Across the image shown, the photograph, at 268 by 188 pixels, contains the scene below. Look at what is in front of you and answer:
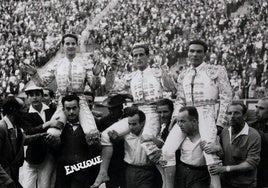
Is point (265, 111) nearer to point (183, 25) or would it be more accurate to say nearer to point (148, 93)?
point (148, 93)

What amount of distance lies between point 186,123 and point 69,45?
1.99m

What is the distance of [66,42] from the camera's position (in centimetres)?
→ 697

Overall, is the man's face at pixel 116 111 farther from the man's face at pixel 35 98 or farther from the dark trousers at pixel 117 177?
the man's face at pixel 35 98

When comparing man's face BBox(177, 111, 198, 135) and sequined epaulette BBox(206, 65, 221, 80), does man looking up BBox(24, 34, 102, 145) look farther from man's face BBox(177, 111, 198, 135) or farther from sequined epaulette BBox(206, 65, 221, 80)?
sequined epaulette BBox(206, 65, 221, 80)

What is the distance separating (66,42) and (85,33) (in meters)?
20.5

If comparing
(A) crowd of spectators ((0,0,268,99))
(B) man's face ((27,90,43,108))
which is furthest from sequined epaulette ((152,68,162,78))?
(A) crowd of spectators ((0,0,268,99))

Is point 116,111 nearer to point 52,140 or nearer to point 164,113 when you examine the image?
point 164,113

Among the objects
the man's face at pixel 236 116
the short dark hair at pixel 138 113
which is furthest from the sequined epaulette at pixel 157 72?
the man's face at pixel 236 116

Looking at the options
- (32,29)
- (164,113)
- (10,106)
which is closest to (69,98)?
(10,106)

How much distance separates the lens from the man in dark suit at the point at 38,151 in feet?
22.2

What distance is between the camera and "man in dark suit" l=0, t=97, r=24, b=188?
5902 millimetres

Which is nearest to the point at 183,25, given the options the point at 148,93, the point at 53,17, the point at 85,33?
the point at 85,33

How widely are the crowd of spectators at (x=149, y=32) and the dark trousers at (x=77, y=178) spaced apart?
9.71 m

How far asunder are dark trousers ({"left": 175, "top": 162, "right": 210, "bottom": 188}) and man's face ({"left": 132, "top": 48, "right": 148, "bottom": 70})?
1.64 meters
